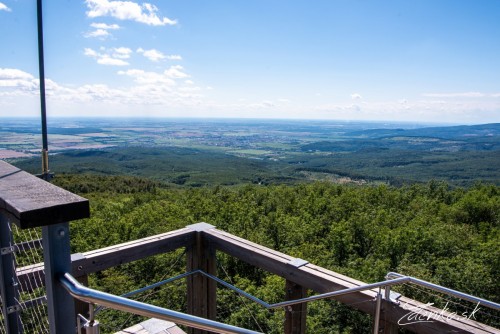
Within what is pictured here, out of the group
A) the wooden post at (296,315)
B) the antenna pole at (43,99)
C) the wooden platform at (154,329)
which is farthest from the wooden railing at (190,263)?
the antenna pole at (43,99)

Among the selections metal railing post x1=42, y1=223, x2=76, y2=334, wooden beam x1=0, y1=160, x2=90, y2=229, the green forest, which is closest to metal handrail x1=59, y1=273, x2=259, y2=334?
metal railing post x1=42, y1=223, x2=76, y2=334

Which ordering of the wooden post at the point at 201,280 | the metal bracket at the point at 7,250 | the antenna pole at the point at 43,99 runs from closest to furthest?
the metal bracket at the point at 7,250
the antenna pole at the point at 43,99
the wooden post at the point at 201,280

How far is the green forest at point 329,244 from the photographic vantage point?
5.09 meters

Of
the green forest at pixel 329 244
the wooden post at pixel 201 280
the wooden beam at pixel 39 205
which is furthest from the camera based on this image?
the green forest at pixel 329 244

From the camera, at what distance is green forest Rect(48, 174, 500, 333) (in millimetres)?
5094

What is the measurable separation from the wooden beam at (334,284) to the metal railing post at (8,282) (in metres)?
1.21

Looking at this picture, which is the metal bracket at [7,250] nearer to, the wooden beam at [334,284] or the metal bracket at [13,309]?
the metal bracket at [13,309]

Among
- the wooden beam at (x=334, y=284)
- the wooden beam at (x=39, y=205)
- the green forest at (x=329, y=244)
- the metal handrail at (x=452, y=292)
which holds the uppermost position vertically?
Result: the wooden beam at (x=39, y=205)

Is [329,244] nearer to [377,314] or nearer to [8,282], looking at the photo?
[377,314]

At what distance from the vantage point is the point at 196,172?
7394cm

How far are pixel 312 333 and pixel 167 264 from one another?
3.26 metres

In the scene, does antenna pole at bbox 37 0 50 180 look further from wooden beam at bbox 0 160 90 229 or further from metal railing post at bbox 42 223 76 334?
metal railing post at bbox 42 223 76 334

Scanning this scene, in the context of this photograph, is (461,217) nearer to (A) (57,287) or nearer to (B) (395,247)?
(B) (395,247)

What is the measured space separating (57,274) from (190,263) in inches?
62.6
